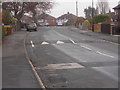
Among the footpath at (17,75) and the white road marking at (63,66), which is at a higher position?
the footpath at (17,75)

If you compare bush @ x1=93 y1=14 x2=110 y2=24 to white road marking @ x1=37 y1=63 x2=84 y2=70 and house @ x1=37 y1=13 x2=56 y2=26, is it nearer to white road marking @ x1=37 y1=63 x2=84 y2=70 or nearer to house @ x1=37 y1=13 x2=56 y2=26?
house @ x1=37 y1=13 x2=56 y2=26

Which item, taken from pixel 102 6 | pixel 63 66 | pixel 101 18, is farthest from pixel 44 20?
pixel 63 66

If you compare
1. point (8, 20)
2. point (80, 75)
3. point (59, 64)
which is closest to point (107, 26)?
point (8, 20)

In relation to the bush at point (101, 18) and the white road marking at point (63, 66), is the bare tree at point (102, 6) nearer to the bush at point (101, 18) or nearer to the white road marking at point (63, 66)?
the bush at point (101, 18)

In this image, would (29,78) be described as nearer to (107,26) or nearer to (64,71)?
(64,71)

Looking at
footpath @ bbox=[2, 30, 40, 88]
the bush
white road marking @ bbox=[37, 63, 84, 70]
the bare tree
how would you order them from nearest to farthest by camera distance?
footpath @ bbox=[2, 30, 40, 88] → white road marking @ bbox=[37, 63, 84, 70] → the bush → the bare tree

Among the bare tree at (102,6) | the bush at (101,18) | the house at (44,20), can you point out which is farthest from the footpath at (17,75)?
the bare tree at (102,6)

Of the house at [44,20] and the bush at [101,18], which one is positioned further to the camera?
the house at [44,20]

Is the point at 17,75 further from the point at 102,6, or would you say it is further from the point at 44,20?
the point at 44,20

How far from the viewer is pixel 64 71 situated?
13344mm

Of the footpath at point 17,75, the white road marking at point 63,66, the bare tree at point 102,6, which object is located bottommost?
the white road marking at point 63,66

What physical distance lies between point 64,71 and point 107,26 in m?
34.2

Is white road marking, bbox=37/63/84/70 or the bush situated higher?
the bush

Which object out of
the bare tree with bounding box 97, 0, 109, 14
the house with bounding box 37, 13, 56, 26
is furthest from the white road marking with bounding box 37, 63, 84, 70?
the bare tree with bounding box 97, 0, 109, 14
